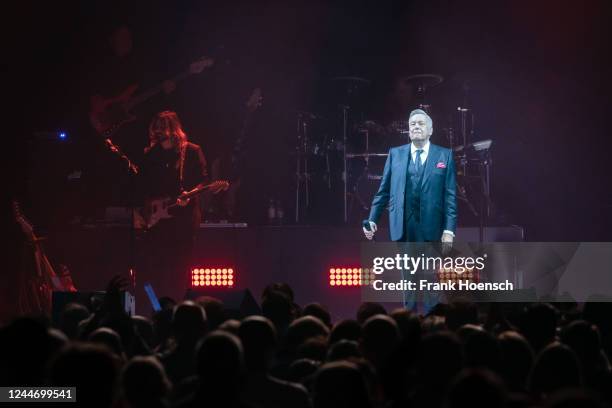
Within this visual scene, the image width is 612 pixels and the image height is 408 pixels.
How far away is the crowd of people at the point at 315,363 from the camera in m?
3.08

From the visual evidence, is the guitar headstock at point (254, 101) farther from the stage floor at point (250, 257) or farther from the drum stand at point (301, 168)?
the stage floor at point (250, 257)

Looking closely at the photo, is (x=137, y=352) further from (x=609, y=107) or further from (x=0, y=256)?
(x=609, y=107)

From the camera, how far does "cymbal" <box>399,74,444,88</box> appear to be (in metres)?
12.6

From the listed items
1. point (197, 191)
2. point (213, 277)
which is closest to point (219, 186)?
point (197, 191)

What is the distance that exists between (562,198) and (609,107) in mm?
1651

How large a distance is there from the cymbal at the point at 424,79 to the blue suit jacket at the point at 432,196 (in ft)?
13.8

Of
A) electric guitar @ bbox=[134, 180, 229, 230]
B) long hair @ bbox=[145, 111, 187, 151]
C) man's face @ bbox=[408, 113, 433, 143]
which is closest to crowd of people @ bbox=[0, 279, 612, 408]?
man's face @ bbox=[408, 113, 433, 143]

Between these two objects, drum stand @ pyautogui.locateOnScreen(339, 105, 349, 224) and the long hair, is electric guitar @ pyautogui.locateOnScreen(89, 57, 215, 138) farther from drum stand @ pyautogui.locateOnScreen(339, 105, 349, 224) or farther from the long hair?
drum stand @ pyautogui.locateOnScreen(339, 105, 349, 224)

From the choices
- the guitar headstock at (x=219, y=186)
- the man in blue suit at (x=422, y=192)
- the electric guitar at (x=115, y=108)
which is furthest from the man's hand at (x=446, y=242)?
the electric guitar at (x=115, y=108)

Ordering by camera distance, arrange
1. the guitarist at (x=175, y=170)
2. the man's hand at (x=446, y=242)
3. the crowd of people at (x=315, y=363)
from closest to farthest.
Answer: the crowd of people at (x=315, y=363), the man's hand at (x=446, y=242), the guitarist at (x=175, y=170)

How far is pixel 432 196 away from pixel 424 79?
469cm

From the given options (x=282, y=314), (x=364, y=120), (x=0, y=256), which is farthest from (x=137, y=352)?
(x=364, y=120)

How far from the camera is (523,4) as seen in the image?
12883mm

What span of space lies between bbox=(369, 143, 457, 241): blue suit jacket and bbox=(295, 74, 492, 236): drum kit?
417 centimetres
